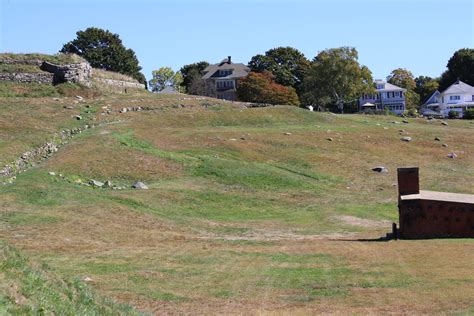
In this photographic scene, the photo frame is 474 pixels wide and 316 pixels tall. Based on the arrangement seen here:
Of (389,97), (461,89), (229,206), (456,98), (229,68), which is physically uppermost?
(229,68)

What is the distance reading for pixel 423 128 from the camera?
79.8m

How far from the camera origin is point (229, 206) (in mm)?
41406

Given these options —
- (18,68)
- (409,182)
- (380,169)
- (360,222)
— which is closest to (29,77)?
(18,68)

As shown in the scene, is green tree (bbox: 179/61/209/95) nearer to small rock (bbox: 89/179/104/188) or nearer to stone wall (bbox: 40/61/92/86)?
stone wall (bbox: 40/61/92/86)

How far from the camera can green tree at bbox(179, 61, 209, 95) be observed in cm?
15400

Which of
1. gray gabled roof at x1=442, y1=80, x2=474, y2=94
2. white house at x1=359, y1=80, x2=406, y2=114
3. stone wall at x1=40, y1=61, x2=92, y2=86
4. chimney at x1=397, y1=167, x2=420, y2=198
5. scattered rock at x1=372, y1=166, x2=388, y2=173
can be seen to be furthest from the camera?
white house at x1=359, y1=80, x2=406, y2=114

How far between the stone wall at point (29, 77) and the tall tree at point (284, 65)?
231 feet

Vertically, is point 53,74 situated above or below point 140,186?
above

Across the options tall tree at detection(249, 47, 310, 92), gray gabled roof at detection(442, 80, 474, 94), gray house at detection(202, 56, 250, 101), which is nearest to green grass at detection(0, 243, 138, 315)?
tall tree at detection(249, 47, 310, 92)

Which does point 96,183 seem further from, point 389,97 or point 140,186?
point 389,97

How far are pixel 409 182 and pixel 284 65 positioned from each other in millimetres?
113861

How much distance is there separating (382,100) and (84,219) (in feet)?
429

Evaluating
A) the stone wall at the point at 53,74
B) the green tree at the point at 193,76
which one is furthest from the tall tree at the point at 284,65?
the stone wall at the point at 53,74

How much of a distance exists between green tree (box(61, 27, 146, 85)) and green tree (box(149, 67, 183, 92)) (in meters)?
49.8
